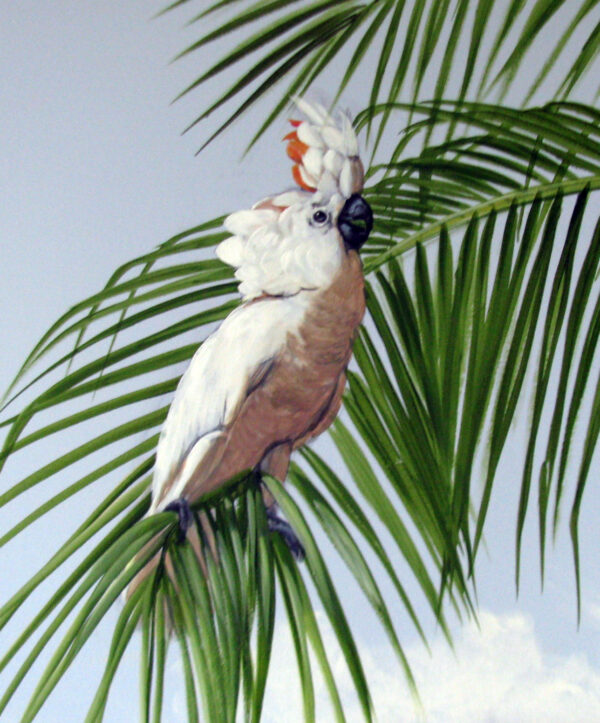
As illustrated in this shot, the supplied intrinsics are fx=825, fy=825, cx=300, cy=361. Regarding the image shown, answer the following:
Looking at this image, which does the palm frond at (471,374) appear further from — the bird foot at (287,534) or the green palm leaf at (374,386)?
the bird foot at (287,534)

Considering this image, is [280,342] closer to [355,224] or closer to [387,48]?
[355,224]

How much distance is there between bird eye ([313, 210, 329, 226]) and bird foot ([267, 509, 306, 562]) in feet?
1.11

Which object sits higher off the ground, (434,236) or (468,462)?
(434,236)

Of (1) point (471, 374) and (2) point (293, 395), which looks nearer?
(1) point (471, 374)

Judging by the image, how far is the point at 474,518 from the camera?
0.90m

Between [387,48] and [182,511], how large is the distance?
617 millimetres

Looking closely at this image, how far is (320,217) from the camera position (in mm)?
963

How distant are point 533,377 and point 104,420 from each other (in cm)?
50

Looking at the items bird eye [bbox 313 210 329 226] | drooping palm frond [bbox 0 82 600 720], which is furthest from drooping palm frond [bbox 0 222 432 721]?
bird eye [bbox 313 210 329 226]

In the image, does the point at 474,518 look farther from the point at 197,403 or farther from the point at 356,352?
the point at 197,403

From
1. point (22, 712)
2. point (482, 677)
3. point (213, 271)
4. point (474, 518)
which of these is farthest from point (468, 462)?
point (22, 712)

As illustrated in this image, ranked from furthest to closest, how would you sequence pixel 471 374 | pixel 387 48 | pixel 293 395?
pixel 387 48, pixel 293 395, pixel 471 374

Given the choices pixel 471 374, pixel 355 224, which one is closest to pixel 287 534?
pixel 471 374

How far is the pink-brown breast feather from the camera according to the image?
3.02ft
